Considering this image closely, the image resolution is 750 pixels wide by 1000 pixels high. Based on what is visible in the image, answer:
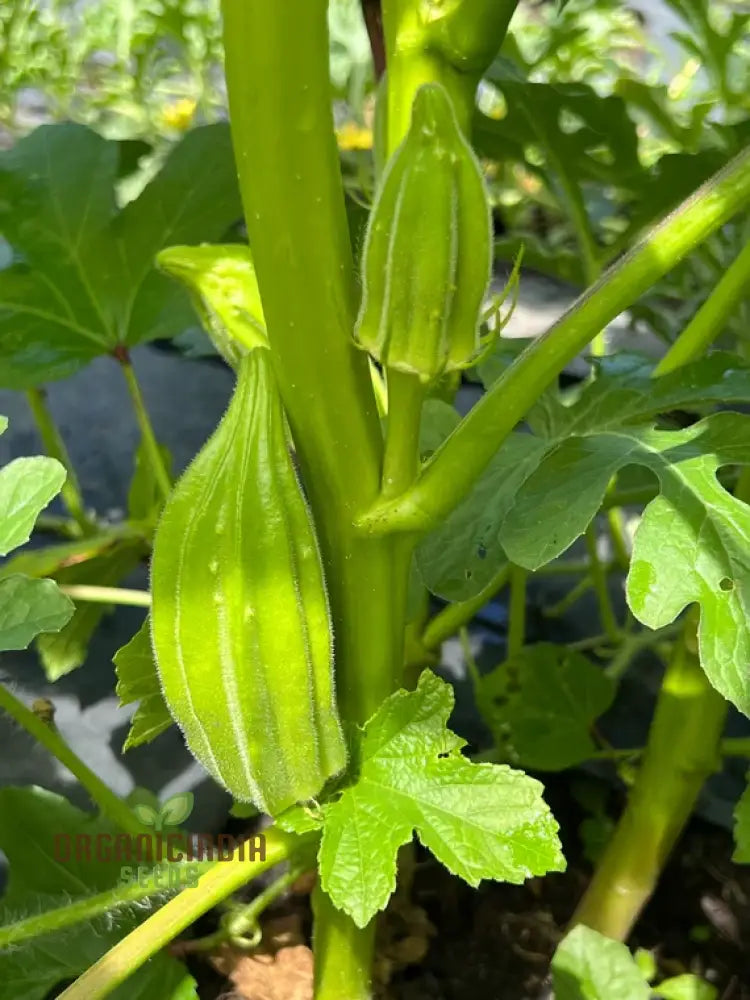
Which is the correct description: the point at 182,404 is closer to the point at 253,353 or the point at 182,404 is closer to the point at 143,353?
the point at 143,353

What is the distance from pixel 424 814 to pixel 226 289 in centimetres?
35

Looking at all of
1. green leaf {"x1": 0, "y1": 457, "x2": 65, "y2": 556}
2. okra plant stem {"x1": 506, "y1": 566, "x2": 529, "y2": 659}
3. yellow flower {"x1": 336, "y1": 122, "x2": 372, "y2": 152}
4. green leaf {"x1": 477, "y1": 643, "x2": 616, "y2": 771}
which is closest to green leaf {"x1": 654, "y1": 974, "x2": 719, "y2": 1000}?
green leaf {"x1": 477, "y1": 643, "x2": 616, "y2": 771}

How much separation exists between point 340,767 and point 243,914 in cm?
27

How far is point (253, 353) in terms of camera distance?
0.51 metres

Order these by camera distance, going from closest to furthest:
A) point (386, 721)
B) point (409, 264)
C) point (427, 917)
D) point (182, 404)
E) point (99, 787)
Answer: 1. point (409, 264)
2. point (386, 721)
3. point (99, 787)
4. point (427, 917)
5. point (182, 404)

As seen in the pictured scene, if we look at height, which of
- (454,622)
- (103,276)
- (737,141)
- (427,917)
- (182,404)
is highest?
(737,141)

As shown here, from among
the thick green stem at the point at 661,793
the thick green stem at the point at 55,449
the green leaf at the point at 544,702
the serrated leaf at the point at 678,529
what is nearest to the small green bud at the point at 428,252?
the serrated leaf at the point at 678,529

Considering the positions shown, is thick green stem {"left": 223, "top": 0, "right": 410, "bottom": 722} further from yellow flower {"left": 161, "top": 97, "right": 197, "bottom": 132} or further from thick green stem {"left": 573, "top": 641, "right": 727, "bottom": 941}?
yellow flower {"left": 161, "top": 97, "right": 197, "bottom": 132}

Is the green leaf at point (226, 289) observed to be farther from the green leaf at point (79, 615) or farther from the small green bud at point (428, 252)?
the green leaf at point (79, 615)

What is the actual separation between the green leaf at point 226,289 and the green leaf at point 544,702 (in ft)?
1.50

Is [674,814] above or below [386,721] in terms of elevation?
below

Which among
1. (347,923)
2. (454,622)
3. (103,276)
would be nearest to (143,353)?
(103,276)

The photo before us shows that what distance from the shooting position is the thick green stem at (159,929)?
1.73ft

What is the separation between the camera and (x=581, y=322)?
50cm
